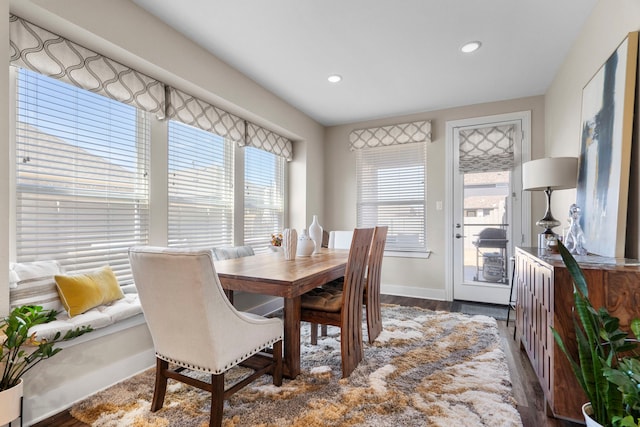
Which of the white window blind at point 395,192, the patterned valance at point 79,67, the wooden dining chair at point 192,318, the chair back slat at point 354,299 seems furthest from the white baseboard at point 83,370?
the white window blind at point 395,192

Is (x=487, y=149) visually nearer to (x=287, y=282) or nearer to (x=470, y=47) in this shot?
(x=470, y=47)

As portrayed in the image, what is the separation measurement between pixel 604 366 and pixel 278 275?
4.95ft

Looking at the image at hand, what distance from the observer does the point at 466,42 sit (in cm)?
259

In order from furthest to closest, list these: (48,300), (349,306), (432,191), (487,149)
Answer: (432,191), (487,149), (349,306), (48,300)

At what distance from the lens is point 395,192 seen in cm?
447

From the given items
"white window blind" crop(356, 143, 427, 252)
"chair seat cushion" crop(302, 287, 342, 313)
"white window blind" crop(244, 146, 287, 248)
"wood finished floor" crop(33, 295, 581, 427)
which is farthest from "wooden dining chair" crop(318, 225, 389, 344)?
"white window blind" crop(356, 143, 427, 252)

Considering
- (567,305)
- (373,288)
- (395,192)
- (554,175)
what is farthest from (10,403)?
(395,192)

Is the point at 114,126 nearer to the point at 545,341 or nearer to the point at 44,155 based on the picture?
the point at 44,155

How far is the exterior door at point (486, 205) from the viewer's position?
3.78 metres

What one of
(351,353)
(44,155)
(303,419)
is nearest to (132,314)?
(44,155)

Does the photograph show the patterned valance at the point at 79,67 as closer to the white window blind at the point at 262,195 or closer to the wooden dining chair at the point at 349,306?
the white window blind at the point at 262,195

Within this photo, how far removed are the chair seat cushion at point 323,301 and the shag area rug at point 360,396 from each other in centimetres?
43

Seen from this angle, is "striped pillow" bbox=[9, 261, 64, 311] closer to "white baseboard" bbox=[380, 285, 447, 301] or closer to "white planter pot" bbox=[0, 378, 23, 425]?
"white planter pot" bbox=[0, 378, 23, 425]

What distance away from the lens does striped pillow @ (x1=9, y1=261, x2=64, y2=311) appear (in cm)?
171
